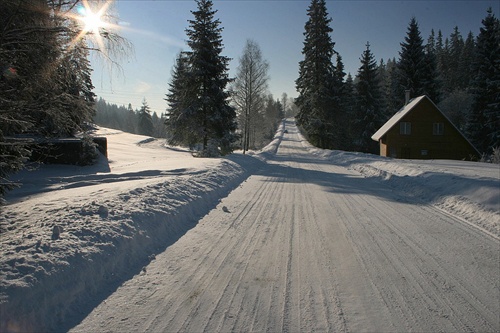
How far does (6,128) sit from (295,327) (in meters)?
6.10

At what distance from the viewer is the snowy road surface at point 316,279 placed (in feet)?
9.62

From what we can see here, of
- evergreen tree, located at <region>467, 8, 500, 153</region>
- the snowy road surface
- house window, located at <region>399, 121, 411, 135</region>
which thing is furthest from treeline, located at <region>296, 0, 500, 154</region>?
the snowy road surface

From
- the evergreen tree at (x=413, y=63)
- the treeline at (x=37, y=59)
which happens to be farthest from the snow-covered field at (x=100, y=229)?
the evergreen tree at (x=413, y=63)

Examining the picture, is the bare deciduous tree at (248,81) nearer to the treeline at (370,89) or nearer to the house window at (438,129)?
the treeline at (370,89)

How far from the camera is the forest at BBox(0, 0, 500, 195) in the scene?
452 cm

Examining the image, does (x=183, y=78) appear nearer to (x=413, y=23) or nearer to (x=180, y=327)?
(x=180, y=327)

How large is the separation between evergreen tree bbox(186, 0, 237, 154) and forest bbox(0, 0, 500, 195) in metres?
0.08

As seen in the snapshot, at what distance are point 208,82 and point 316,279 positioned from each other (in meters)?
20.1

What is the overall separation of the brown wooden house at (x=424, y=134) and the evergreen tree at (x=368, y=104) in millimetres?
11577

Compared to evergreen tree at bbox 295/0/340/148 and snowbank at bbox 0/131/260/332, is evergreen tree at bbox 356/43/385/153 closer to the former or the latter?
evergreen tree at bbox 295/0/340/148

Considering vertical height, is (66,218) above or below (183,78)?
below

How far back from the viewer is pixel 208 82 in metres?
21.7

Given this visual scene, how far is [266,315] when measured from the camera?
9.89 ft

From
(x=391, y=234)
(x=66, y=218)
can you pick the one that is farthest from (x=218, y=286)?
(x=391, y=234)
